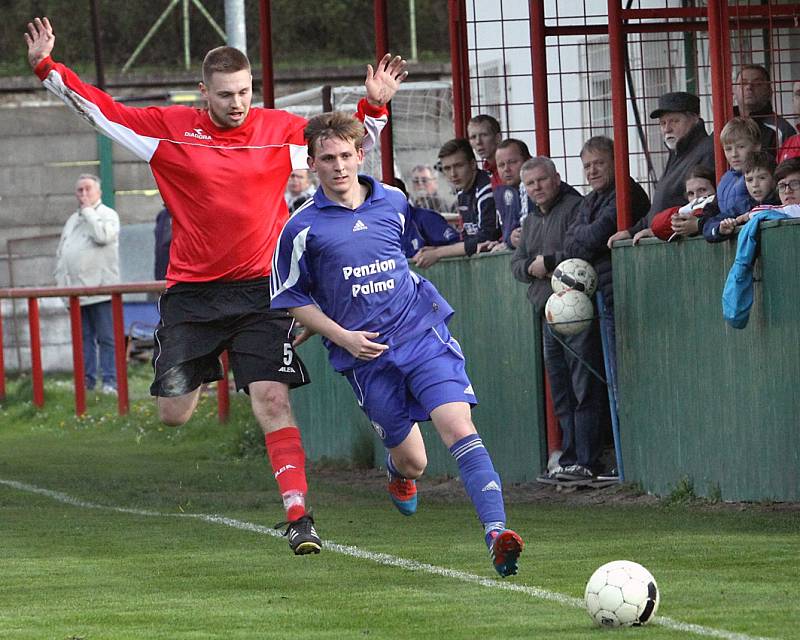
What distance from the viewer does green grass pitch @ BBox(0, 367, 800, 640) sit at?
6.77 m

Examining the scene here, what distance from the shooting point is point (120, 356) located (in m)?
18.8

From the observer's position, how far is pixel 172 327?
30.8 feet

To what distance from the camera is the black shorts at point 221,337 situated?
9.03 metres

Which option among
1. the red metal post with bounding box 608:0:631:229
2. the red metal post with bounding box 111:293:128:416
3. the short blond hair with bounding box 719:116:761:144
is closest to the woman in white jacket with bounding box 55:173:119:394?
the red metal post with bounding box 111:293:128:416

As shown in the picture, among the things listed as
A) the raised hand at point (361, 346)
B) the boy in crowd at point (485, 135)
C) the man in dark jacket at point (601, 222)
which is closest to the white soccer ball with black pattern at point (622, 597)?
the raised hand at point (361, 346)

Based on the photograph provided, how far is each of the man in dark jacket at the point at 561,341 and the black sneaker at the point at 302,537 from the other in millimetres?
3756

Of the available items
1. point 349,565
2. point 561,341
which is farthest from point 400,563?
point 561,341

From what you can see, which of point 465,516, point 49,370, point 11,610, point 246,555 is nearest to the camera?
point 11,610

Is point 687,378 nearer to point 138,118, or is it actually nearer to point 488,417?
point 488,417

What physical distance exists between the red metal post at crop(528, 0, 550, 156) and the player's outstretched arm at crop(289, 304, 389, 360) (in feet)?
16.1

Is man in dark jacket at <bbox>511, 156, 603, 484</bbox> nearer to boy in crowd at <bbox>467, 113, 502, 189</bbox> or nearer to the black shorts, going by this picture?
boy in crowd at <bbox>467, 113, 502, 189</bbox>

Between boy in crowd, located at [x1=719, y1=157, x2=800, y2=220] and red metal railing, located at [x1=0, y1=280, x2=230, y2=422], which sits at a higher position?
boy in crowd, located at [x1=719, y1=157, x2=800, y2=220]

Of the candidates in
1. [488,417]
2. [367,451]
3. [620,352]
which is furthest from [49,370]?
[620,352]

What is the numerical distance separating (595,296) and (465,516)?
1849 millimetres
